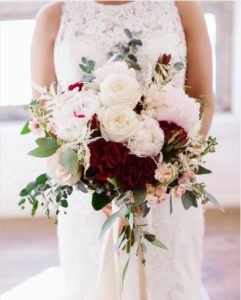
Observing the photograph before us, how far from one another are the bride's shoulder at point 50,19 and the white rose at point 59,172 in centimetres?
64

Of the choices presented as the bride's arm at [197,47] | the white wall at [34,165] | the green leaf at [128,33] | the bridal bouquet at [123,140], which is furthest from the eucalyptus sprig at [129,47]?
the white wall at [34,165]

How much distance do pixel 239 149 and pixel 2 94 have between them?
1719mm

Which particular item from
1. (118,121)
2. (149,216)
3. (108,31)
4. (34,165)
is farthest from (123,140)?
(34,165)

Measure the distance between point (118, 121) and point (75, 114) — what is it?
9 cm

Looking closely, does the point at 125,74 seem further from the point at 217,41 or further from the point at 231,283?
the point at 217,41

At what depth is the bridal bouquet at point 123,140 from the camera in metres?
0.93

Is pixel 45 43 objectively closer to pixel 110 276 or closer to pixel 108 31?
pixel 108 31

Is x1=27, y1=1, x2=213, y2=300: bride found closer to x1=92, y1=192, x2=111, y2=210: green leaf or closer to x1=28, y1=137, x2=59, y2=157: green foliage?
x1=92, y1=192, x2=111, y2=210: green leaf

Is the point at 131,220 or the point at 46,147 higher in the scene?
the point at 46,147

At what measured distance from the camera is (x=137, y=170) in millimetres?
938

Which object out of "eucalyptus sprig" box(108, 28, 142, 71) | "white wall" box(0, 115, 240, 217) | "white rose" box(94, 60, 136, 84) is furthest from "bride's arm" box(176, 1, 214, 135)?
"white wall" box(0, 115, 240, 217)

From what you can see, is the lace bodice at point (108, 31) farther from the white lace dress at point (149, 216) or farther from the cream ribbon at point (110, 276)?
the cream ribbon at point (110, 276)

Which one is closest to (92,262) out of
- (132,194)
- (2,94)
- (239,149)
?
(132,194)

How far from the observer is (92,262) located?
152 centimetres
